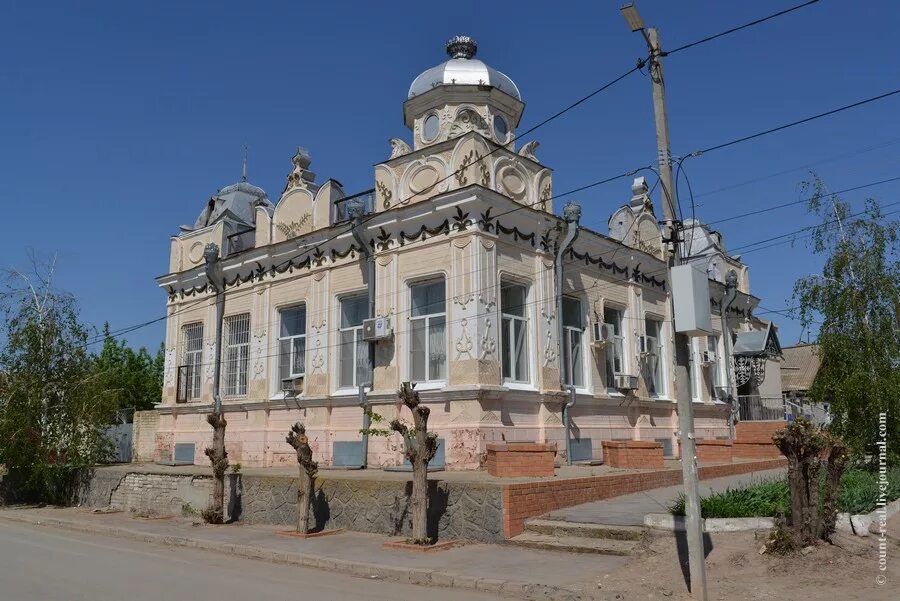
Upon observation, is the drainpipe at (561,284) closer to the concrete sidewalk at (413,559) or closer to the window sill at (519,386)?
the window sill at (519,386)

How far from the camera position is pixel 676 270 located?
27.3 ft

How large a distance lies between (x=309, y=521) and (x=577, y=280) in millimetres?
9436

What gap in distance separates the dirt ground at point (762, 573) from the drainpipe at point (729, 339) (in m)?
16.2

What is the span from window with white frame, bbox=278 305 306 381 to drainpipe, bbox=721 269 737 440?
48.0 ft

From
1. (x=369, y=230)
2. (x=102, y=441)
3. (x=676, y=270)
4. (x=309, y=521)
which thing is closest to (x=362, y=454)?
(x=309, y=521)

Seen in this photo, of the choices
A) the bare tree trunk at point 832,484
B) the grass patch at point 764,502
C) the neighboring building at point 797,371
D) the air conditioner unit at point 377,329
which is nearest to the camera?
the bare tree trunk at point 832,484

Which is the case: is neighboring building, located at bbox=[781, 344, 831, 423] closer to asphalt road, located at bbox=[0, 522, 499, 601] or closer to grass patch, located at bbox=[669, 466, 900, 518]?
grass patch, located at bbox=[669, 466, 900, 518]

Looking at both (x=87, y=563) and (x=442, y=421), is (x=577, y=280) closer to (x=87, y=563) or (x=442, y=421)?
(x=442, y=421)

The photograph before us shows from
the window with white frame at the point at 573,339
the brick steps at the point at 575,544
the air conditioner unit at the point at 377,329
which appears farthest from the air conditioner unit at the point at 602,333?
the brick steps at the point at 575,544

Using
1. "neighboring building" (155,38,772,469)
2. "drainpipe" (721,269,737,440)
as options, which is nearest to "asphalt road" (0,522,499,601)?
"neighboring building" (155,38,772,469)

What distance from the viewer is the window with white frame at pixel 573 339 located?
18766 millimetres

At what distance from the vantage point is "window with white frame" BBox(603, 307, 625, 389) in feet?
65.6

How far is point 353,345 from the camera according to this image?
63.8 ft

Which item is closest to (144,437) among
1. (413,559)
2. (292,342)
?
(292,342)
